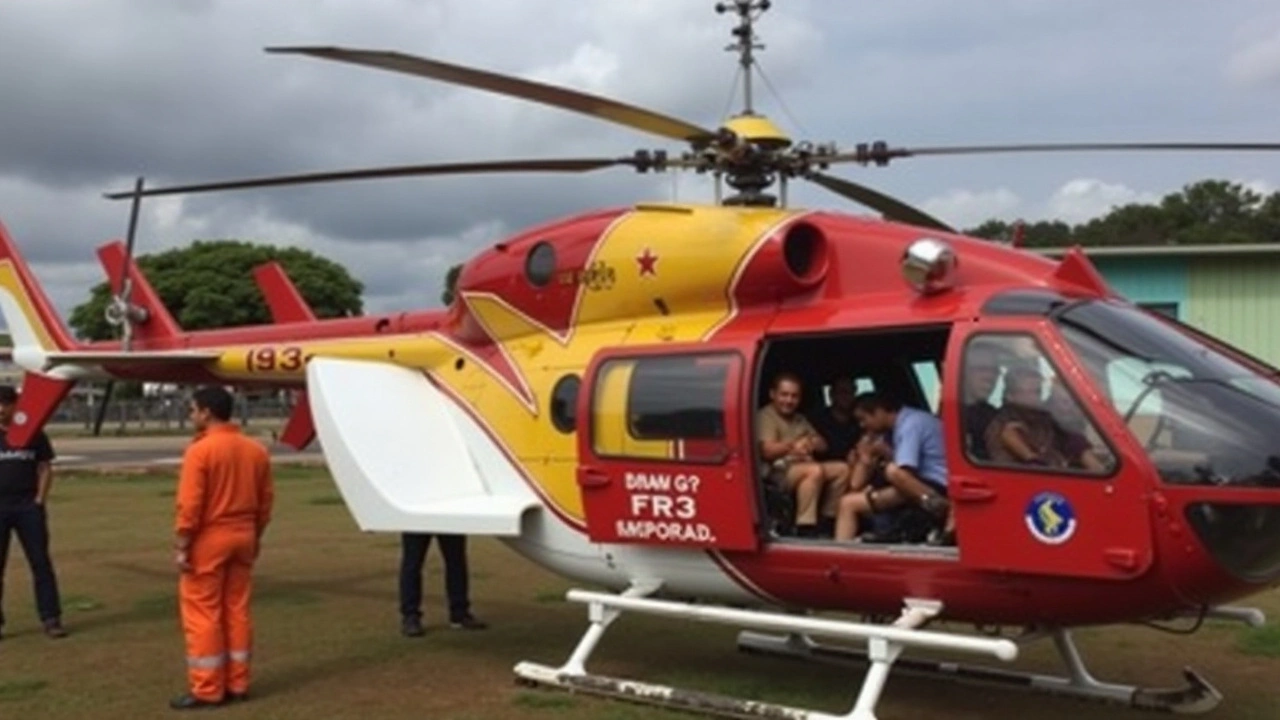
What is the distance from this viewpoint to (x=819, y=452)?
7.88m

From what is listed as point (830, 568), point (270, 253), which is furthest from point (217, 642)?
point (270, 253)

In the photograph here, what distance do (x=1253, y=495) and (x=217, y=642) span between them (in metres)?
5.80

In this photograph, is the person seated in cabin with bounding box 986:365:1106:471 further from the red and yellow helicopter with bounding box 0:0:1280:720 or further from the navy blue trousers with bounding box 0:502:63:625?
the navy blue trousers with bounding box 0:502:63:625

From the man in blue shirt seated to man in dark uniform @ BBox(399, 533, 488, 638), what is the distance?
390 cm

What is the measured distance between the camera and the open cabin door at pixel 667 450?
7547 mm

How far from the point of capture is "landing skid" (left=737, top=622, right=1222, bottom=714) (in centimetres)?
777

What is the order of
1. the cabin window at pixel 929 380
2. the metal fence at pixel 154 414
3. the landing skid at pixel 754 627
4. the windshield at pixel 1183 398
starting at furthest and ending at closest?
the metal fence at pixel 154 414
the cabin window at pixel 929 380
the landing skid at pixel 754 627
the windshield at pixel 1183 398

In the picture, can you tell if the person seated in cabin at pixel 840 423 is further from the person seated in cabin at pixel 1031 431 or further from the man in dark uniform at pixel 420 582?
the man in dark uniform at pixel 420 582

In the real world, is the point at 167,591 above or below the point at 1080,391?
below

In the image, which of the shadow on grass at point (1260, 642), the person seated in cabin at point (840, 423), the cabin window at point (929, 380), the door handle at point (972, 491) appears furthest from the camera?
the shadow on grass at point (1260, 642)

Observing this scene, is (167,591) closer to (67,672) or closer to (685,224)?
(67,672)

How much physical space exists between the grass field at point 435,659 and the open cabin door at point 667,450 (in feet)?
3.67

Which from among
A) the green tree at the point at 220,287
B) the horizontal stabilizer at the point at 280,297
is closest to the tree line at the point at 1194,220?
the green tree at the point at 220,287

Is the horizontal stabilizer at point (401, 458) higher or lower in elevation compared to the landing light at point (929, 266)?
lower
